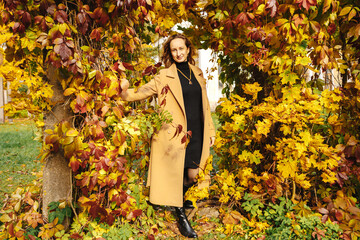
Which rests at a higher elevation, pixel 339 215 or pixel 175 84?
pixel 175 84

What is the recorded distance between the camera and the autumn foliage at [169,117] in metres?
2.09

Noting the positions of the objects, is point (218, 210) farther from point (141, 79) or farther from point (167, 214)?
point (141, 79)

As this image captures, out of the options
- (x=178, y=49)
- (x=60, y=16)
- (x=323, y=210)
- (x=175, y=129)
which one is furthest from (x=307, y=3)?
(x=323, y=210)

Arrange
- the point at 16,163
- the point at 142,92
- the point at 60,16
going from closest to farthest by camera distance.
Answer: the point at 60,16, the point at 142,92, the point at 16,163

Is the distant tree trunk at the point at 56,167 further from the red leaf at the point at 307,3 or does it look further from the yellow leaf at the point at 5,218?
the red leaf at the point at 307,3

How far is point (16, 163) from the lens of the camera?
5.60 meters

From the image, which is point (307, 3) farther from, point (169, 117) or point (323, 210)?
point (323, 210)

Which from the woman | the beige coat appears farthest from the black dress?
the beige coat

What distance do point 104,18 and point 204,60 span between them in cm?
1360

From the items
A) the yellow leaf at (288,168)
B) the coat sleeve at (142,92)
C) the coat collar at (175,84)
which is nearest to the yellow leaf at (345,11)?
the yellow leaf at (288,168)

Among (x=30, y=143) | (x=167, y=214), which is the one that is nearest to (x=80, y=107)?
(x=167, y=214)

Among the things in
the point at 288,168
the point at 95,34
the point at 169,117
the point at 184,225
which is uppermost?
the point at 95,34

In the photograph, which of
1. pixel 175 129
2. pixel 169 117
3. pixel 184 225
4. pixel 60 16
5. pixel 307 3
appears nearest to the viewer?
pixel 60 16

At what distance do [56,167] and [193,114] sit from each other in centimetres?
144
